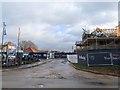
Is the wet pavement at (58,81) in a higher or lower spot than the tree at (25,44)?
lower

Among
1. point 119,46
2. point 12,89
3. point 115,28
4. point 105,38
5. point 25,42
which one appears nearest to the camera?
point 12,89

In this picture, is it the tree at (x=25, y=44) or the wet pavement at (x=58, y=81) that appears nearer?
the wet pavement at (x=58, y=81)

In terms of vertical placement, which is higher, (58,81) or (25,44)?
(25,44)

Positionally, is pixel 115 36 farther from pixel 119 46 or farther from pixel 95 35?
pixel 119 46

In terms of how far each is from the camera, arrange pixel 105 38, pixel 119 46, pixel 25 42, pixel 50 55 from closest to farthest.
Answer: pixel 119 46
pixel 105 38
pixel 50 55
pixel 25 42

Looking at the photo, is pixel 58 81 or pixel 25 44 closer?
pixel 58 81

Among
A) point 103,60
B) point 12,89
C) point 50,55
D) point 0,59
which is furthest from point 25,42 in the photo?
point 12,89

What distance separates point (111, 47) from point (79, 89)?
21.5 metres

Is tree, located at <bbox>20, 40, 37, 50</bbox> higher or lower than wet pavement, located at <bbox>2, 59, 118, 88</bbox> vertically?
higher

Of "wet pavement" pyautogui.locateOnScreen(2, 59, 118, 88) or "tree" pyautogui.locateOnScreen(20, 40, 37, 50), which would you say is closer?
"wet pavement" pyautogui.locateOnScreen(2, 59, 118, 88)

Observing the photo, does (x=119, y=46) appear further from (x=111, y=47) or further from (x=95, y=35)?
(x=95, y=35)

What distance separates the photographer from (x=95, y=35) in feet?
143

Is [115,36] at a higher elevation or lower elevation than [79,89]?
higher

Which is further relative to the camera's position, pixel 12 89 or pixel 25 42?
pixel 25 42
